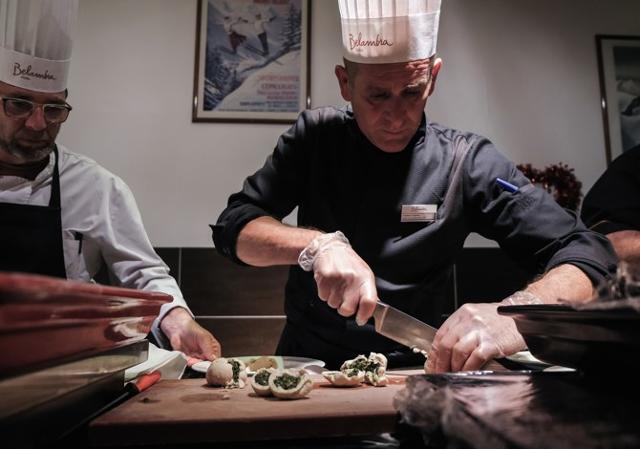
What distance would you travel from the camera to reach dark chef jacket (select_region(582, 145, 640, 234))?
1904 mm

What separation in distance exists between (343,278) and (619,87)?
8.74 feet

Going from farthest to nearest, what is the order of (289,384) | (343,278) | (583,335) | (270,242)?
(270,242), (343,278), (289,384), (583,335)

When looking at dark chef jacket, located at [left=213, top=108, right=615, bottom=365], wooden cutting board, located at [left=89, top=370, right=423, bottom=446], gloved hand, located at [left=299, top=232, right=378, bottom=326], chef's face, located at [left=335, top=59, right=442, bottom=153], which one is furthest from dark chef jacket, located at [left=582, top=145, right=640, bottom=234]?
wooden cutting board, located at [left=89, top=370, right=423, bottom=446]

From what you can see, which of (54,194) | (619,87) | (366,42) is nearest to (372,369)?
(366,42)

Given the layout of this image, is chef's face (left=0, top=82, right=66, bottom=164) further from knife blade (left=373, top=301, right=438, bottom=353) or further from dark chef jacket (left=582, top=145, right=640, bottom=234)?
dark chef jacket (left=582, top=145, right=640, bottom=234)

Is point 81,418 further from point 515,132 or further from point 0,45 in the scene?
point 515,132

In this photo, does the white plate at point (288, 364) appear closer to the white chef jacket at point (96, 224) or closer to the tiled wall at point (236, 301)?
the white chef jacket at point (96, 224)

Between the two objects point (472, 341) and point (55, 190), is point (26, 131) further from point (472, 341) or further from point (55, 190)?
point (472, 341)

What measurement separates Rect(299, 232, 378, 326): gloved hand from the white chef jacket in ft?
2.49

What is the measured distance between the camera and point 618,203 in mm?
1936

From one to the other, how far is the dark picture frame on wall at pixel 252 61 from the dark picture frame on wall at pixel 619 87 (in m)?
1.74

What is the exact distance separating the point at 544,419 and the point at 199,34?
274 centimetres

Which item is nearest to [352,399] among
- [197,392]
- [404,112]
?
[197,392]

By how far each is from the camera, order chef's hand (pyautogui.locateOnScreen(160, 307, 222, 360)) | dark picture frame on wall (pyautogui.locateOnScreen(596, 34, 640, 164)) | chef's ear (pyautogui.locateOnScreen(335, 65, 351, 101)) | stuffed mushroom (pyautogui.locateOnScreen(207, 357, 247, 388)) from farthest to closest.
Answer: dark picture frame on wall (pyautogui.locateOnScreen(596, 34, 640, 164)) → chef's ear (pyautogui.locateOnScreen(335, 65, 351, 101)) → chef's hand (pyautogui.locateOnScreen(160, 307, 222, 360)) → stuffed mushroom (pyautogui.locateOnScreen(207, 357, 247, 388))
